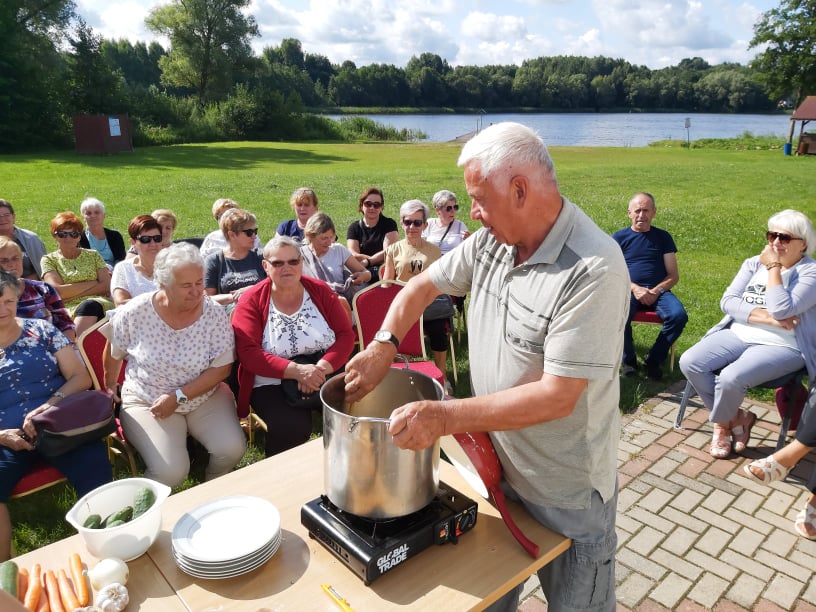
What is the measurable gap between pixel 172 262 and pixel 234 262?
6.63ft

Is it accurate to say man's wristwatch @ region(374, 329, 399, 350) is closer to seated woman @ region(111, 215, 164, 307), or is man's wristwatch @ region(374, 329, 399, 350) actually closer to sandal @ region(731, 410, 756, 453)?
sandal @ region(731, 410, 756, 453)

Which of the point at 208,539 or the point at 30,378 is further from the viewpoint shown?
the point at 30,378

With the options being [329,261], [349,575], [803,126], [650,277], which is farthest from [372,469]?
[803,126]

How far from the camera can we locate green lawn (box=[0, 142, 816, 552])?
7.92 m

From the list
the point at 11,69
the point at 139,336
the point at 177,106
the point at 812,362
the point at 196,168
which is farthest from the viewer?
the point at 177,106

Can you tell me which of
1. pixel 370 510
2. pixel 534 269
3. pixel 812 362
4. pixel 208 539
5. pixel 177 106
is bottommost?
pixel 812 362

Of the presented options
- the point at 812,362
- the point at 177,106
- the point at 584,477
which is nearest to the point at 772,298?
the point at 812,362

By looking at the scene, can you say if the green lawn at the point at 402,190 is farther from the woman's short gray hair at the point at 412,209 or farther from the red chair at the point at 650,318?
the woman's short gray hair at the point at 412,209

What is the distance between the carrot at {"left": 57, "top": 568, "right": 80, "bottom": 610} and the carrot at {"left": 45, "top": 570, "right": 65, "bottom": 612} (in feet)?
0.03

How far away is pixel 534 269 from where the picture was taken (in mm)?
1752

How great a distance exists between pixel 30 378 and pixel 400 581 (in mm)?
2830

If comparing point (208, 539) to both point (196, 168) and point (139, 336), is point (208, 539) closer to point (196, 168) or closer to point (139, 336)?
point (139, 336)

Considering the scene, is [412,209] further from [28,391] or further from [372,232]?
[28,391]

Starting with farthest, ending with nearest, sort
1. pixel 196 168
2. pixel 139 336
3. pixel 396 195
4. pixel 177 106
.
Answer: pixel 177 106 → pixel 196 168 → pixel 396 195 → pixel 139 336
